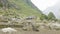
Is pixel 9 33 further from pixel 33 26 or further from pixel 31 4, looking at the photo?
pixel 31 4

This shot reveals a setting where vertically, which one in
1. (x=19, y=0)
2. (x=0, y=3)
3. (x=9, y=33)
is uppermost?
(x=19, y=0)

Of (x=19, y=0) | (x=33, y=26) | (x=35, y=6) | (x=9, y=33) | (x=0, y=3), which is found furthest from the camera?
(x=35, y=6)

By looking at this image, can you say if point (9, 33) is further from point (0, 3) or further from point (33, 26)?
point (0, 3)

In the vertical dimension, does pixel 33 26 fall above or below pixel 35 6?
below

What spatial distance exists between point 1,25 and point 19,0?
92626 millimetres

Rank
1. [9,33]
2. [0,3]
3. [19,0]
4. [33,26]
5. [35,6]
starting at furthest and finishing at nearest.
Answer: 1. [35,6]
2. [19,0]
3. [0,3]
4. [33,26]
5. [9,33]

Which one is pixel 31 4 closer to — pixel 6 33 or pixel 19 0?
pixel 19 0

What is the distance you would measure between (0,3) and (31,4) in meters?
54.3

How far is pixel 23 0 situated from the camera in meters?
114

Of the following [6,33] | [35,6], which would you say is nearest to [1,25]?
[6,33]

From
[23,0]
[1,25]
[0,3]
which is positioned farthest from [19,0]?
[1,25]

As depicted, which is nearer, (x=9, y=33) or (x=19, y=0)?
(x=9, y=33)

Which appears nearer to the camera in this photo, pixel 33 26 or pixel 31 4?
pixel 33 26

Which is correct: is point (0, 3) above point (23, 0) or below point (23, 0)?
below
